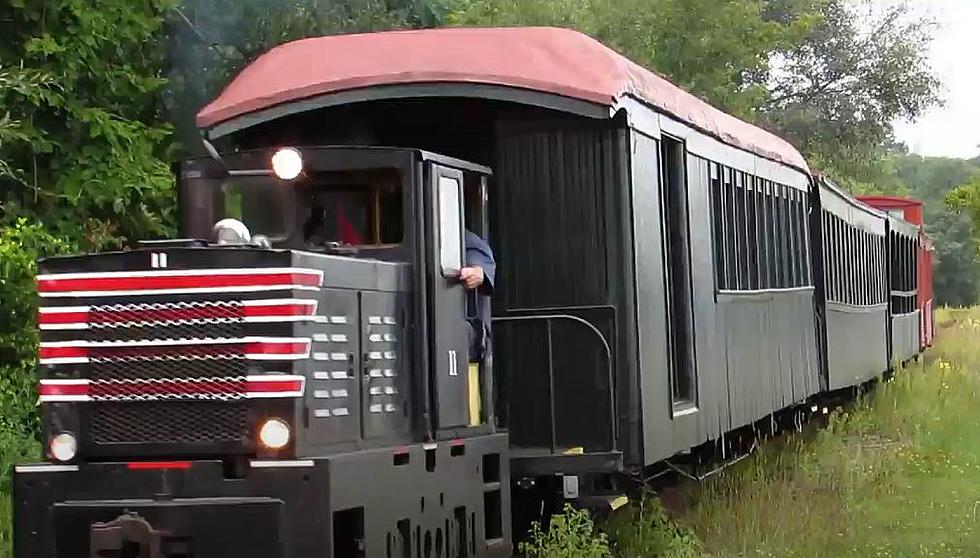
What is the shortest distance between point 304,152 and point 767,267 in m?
6.77

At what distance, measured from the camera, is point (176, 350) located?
659 cm

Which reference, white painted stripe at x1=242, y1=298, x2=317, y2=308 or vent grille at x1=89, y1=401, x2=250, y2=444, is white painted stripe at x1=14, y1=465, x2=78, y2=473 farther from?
white painted stripe at x1=242, y1=298, x2=317, y2=308

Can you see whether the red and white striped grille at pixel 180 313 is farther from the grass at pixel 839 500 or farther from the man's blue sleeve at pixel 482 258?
the grass at pixel 839 500

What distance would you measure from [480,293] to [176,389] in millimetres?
2028

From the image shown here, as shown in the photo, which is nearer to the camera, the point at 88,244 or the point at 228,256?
the point at 228,256

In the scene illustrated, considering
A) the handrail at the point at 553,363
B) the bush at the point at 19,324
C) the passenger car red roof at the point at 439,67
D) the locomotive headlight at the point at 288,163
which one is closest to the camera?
the locomotive headlight at the point at 288,163

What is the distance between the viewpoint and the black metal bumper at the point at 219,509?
6.24 metres

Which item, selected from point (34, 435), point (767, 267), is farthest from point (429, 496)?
point (767, 267)

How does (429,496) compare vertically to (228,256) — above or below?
below

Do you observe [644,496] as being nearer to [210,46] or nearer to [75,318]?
[75,318]

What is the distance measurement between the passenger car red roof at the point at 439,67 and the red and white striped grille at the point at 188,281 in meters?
2.11

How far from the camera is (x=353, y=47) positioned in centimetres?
893

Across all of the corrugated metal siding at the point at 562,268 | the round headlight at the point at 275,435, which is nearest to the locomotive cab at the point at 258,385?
the round headlight at the point at 275,435

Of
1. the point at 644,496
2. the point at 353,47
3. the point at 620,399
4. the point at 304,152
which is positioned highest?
the point at 353,47
